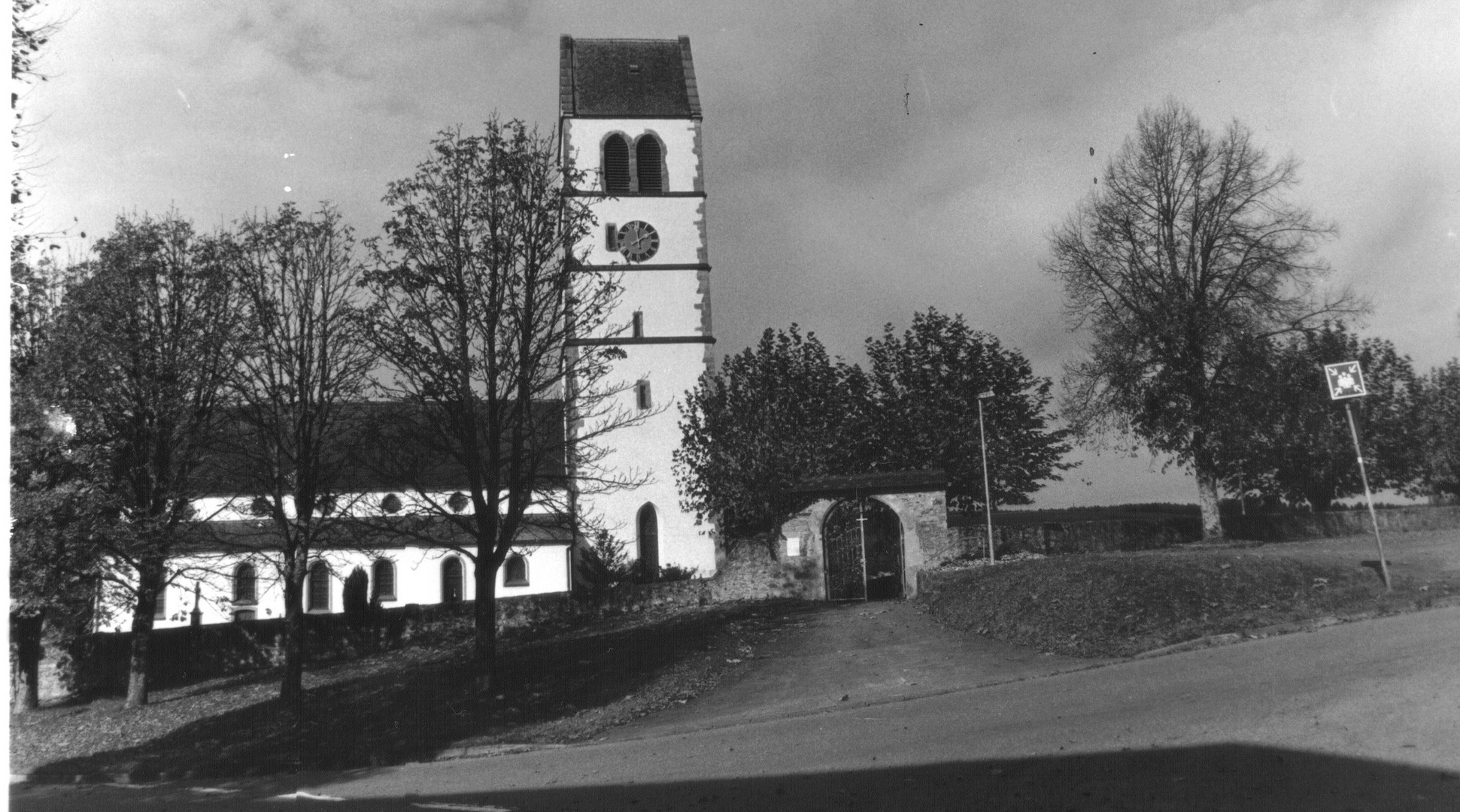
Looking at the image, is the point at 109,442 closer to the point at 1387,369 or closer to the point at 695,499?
the point at 695,499

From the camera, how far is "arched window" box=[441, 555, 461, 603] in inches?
1564

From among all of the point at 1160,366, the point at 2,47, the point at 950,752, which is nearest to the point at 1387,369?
the point at 1160,366

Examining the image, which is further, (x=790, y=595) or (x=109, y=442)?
(x=790, y=595)

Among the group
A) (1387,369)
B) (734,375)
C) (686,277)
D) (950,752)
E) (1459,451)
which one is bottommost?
(950,752)

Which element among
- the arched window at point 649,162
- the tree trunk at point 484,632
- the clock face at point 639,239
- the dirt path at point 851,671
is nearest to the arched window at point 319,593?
the clock face at point 639,239

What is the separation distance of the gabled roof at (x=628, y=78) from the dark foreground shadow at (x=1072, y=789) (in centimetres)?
3387

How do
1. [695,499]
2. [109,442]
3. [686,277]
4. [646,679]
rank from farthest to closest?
[686,277] < [695,499] < [109,442] < [646,679]

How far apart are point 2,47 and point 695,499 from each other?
1094 inches

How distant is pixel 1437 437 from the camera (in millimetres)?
26344

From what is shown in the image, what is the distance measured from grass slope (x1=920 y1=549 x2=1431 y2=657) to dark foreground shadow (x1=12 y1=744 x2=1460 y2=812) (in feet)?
19.4

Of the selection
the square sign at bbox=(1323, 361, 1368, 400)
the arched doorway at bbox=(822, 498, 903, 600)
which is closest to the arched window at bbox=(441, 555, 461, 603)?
the arched doorway at bbox=(822, 498, 903, 600)

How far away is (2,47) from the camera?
9.94 m

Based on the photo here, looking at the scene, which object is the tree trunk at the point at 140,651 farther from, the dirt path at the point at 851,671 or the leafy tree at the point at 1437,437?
the leafy tree at the point at 1437,437

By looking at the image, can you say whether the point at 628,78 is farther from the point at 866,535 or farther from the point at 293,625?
the point at 293,625
